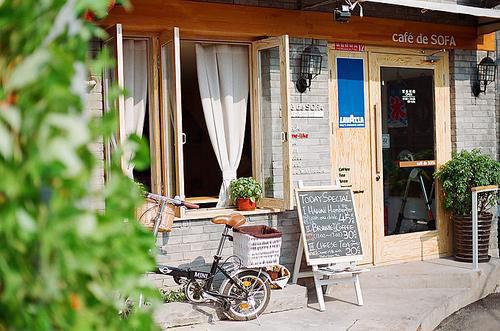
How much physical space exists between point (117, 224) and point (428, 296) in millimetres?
5828

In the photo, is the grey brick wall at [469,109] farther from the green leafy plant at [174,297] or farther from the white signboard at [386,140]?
the green leafy plant at [174,297]

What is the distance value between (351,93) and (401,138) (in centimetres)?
96

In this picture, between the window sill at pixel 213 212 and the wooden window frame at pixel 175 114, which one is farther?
the window sill at pixel 213 212

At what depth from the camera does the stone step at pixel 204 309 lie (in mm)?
5427

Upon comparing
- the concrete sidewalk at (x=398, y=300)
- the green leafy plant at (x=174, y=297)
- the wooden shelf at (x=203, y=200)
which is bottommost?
the concrete sidewalk at (x=398, y=300)

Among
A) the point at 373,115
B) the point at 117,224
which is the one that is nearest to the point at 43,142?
the point at 117,224

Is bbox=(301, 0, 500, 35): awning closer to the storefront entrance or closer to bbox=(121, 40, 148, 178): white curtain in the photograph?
the storefront entrance

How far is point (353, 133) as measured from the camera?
7.33m

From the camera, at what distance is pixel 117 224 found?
1.34 meters

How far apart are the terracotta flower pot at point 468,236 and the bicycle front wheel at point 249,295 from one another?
117 inches

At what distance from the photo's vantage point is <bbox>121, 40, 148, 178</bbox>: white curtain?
6.15m

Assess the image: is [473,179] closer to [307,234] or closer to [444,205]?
[444,205]

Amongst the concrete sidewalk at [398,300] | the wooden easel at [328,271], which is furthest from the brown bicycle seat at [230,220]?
the wooden easel at [328,271]

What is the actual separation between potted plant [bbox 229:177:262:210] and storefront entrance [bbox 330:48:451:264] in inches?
41.9
